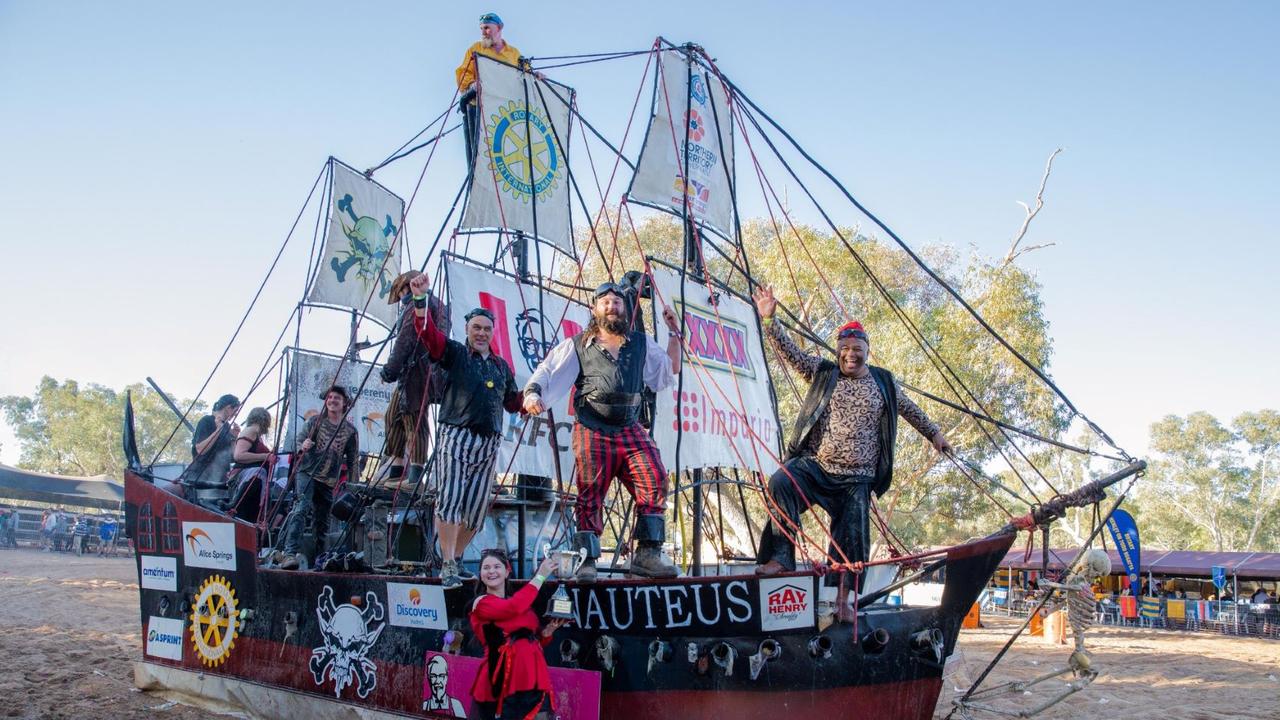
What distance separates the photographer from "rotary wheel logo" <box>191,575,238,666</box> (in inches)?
285

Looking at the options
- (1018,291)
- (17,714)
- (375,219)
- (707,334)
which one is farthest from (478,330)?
(1018,291)

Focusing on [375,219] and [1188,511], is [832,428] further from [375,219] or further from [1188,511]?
[1188,511]

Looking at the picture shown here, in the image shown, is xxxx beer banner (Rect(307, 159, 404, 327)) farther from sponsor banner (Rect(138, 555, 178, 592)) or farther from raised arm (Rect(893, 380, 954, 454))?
raised arm (Rect(893, 380, 954, 454))

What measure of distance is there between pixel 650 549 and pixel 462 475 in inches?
51.8

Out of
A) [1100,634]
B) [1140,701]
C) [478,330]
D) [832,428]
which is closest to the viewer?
[832,428]

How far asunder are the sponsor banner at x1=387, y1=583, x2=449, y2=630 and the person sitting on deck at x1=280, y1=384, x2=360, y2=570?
6.35ft

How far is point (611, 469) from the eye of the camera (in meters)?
5.25

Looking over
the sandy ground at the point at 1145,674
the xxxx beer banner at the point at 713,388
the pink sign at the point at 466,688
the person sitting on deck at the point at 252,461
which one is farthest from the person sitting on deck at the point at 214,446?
the sandy ground at the point at 1145,674

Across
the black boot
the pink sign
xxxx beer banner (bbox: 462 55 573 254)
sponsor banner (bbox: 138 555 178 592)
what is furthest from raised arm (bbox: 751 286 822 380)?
Result: sponsor banner (bbox: 138 555 178 592)

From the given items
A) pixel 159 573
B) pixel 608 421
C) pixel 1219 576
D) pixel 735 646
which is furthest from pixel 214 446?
pixel 1219 576

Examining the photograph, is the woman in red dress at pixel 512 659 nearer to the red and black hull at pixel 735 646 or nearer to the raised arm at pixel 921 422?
the red and black hull at pixel 735 646

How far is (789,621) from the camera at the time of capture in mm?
4656

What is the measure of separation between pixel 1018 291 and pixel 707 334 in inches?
643

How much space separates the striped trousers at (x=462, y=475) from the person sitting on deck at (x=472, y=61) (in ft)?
16.3
